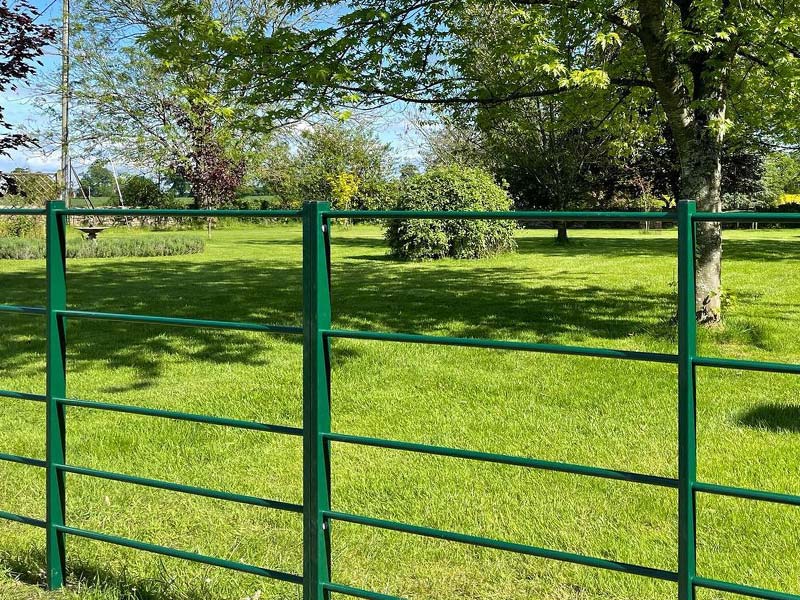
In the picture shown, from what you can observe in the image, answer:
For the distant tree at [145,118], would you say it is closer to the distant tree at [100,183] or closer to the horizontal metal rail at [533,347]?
the distant tree at [100,183]

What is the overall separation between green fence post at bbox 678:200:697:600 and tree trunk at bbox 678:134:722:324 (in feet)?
22.9

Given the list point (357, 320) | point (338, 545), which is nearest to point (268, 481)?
point (338, 545)

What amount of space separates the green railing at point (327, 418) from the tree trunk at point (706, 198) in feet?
22.0

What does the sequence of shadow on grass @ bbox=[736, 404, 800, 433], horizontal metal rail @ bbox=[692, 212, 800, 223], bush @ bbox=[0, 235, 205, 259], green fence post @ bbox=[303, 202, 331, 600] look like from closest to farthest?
horizontal metal rail @ bbox=[692, 212, 800, 223] < green fence post @ bbox=[303, 202, 331, 600] < shadow on grass @ bbox=[736, 404, 800, 433] < bush @ bbox=[0, 235, 205, 259]

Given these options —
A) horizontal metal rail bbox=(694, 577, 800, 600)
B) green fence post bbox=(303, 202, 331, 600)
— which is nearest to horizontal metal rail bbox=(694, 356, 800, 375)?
horizontal metal rail bbox=(694, 577, 800, 600)

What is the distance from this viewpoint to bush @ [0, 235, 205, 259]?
19.1 metres

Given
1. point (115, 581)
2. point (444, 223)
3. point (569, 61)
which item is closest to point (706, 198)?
point (569, 61)

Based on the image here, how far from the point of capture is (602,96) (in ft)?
34.5

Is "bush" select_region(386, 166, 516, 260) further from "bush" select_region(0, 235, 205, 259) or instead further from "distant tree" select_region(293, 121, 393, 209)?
"distant tree" select_region(293, 121, 393, 209)

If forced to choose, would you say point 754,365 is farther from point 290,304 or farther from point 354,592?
point 290,304

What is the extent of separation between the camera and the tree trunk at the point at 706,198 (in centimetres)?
870

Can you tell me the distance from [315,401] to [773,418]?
4121 mm

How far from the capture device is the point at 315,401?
2639 millimetres

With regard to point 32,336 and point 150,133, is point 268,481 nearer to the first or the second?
point 32,336
